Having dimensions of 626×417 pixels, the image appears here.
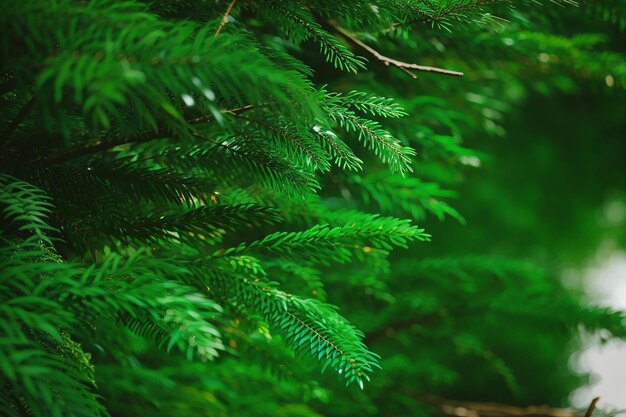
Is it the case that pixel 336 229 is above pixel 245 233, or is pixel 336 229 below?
above

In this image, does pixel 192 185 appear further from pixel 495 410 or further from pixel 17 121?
pixel 495 410

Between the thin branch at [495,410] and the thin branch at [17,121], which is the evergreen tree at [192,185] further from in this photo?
the thin branch at [495,410]

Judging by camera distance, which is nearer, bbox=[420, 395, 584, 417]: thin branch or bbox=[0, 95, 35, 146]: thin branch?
bbox=[0, 95, 35, 146]: thin branch

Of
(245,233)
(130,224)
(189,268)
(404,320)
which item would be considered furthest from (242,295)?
(404,320)

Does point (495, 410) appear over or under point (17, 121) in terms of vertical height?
under

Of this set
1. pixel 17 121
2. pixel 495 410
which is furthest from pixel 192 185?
pixel 495 410

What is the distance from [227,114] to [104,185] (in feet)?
0.63

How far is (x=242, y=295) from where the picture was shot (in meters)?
0.53

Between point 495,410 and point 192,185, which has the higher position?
point 192,185

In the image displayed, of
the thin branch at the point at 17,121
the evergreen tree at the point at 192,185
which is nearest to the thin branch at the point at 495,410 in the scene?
the evergreen tree at the point at 192,185

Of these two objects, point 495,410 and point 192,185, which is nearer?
point 192,185

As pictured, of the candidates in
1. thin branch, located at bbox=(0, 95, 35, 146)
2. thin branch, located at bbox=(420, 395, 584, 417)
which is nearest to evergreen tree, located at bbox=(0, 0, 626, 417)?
thin branch, located at bbox=(0, 95, 35, 146)

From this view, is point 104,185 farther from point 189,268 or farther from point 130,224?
point 189,268

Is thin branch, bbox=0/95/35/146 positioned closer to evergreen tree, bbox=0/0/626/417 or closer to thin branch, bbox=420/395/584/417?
evergreen tree, bbox=0/0/626/417
